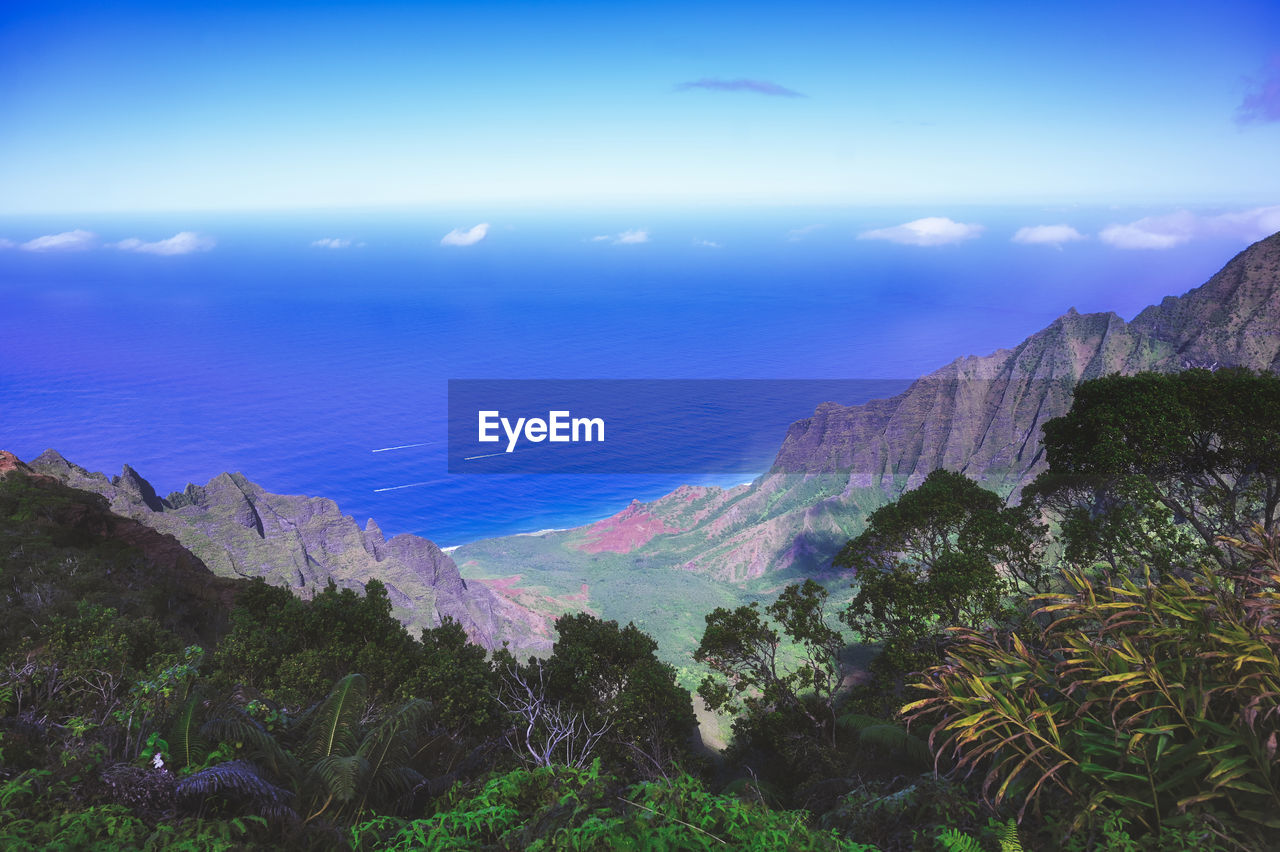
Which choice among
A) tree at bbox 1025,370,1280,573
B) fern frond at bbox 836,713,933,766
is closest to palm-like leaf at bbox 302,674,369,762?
fern frond at bbox 836,713,933,766

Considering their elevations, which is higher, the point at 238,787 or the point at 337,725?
the point at 238,787

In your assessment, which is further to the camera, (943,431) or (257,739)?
(943,431)

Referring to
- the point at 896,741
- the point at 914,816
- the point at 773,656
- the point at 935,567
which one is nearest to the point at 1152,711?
the point at 914,816

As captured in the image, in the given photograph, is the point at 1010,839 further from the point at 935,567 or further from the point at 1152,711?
the point at 935,567

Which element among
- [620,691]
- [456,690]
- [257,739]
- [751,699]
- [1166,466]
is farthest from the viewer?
[1166,466]

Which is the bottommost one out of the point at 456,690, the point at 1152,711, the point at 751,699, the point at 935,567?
the point at 751,699

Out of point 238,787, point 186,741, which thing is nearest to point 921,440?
point 186,741

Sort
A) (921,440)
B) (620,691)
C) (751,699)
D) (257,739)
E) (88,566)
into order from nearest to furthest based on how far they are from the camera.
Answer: (257,739)
(620,691)
(751,699)
(88,566)
(921,440)

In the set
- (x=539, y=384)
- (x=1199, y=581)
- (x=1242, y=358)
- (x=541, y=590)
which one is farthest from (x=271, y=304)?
(x=1199, y=581)

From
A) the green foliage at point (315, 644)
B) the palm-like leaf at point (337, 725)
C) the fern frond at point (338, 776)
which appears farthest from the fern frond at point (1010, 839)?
the green foliage at point (315, 644)
